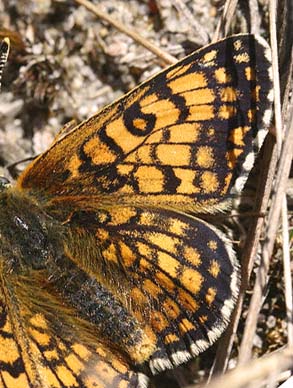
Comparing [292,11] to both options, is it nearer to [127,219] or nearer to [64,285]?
[127,219]

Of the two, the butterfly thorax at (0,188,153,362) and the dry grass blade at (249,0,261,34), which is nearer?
the butterfly thorax at (0,188,153,362)

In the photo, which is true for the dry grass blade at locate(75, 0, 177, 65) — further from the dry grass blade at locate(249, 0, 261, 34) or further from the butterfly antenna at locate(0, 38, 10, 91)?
the butterfly antenna at locate(0, 38, 10, 91)

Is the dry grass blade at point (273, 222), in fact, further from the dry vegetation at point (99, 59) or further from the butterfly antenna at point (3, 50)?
the butterfly antenna at point (3, 50)

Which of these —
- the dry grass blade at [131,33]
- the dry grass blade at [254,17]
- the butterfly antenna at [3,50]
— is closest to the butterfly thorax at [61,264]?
the butterfly antenna at [3,50]

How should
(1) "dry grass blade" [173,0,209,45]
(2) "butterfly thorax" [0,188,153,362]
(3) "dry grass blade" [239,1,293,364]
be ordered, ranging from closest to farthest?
(3) "dry grass blade" [239,1,293,364] < (2) "butterfly thorax" [0,188,153,362] < (1) "dry grass blade" [173,0,209,45]

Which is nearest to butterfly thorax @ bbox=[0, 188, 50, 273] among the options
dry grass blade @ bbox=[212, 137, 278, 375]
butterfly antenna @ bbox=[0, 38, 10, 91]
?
butterfly antenna @ bbox=[0, 38, 10, 91]

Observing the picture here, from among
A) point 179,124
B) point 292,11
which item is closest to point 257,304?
point 179,124

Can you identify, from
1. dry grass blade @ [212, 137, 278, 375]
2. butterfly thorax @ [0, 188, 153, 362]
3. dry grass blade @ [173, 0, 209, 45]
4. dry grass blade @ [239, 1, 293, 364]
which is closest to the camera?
dry grass blade @ [239, 1, 293, 364]
